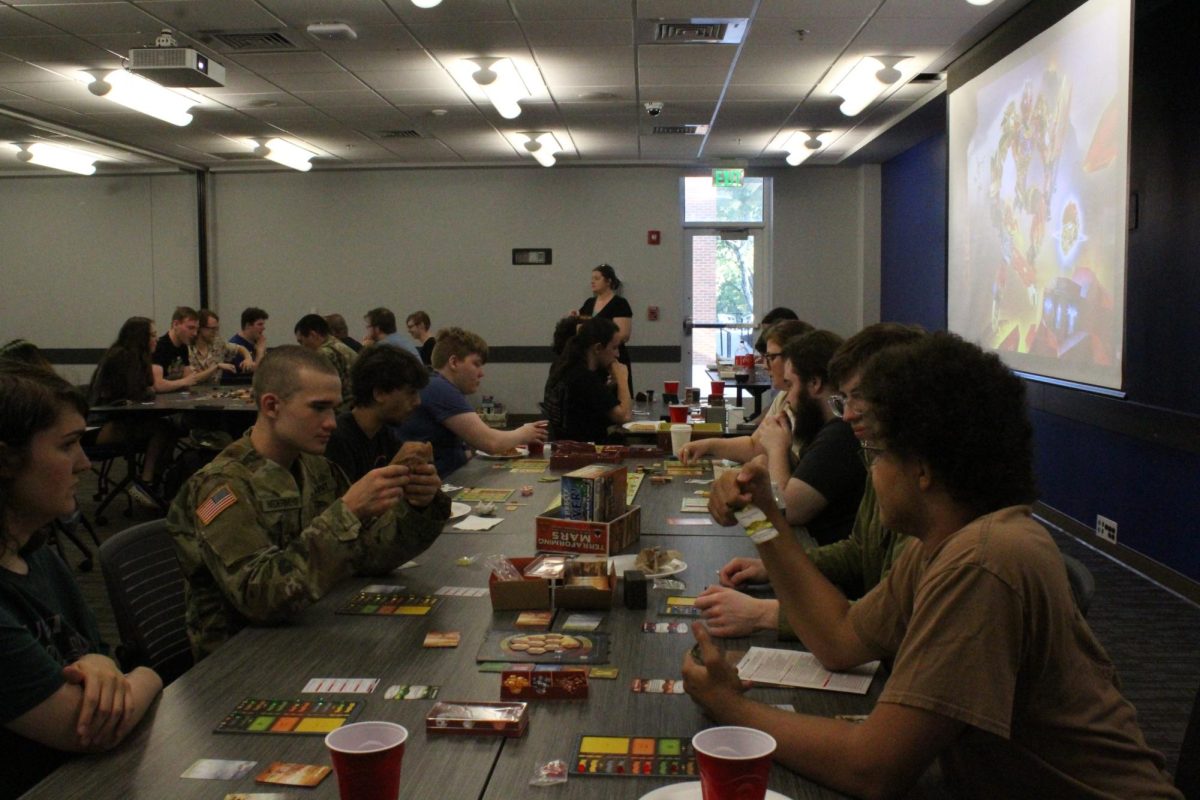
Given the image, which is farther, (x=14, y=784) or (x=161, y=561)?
(x=161, y=561)

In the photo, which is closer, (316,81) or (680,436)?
(680,436)

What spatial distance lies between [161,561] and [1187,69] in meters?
5.05

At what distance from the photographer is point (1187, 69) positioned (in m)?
4.98

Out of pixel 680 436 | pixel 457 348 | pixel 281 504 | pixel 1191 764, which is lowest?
pixel 1191 764

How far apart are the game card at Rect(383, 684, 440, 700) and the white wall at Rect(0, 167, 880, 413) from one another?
35.0ft

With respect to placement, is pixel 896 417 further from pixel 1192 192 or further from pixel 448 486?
pixel 1192 192

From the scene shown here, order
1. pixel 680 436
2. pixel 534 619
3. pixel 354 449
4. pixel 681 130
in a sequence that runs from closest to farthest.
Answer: pixel 534 619 → pixel 354 449 → pixel 680 436 → pixel 681 130

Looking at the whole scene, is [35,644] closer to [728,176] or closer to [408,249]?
[728,176]

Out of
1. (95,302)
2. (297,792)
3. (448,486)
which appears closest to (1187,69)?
(448,486)

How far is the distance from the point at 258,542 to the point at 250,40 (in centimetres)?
529

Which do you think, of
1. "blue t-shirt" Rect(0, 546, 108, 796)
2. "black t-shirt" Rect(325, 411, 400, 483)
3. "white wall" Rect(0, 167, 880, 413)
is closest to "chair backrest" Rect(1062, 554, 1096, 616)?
"blue t-shirt" Rect(0, 546, 108, 796)

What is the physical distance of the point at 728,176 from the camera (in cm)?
1138

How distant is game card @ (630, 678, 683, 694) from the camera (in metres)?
1.80

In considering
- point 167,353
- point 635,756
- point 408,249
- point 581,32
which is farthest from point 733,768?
point 408,249
